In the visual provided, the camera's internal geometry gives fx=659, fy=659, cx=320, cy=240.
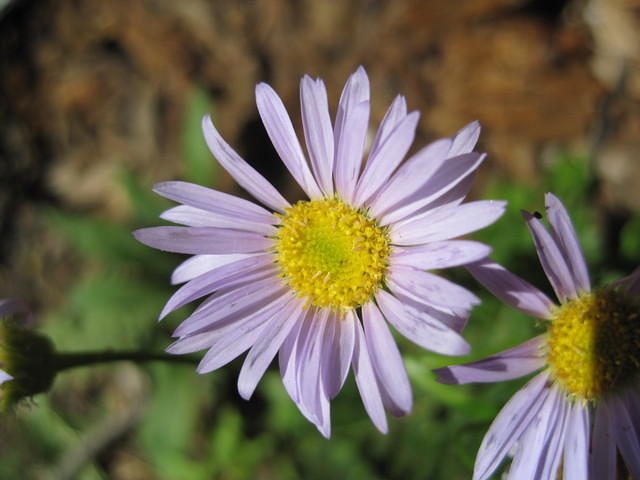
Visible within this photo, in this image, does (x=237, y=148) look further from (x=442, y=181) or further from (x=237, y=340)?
(x=442, y=181)

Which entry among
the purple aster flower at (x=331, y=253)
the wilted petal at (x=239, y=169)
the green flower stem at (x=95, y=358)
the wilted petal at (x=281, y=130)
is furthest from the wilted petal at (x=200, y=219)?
the green flower stem at (x=95, y=358)

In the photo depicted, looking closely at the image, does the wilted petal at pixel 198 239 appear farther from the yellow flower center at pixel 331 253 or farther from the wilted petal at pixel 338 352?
the wilted petal at pixel 338 352

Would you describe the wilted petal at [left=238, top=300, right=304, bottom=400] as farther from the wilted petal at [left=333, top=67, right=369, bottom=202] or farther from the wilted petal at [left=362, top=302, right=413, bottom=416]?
the wilted petal at [left=333, top=67, right=369, bottom=202]

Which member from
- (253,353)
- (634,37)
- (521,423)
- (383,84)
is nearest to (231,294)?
(253,353)

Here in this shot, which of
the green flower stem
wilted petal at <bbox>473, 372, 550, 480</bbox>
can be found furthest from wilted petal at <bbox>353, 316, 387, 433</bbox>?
the green flower stem

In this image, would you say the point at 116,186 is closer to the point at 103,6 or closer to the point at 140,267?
the point at 140,267

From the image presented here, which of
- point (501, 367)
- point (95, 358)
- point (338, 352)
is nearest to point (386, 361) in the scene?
point (338, 352)

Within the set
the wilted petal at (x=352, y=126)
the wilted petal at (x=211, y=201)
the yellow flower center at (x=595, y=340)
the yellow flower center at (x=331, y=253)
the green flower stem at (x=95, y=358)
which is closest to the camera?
the wilted petal at (x=352, y=126)
